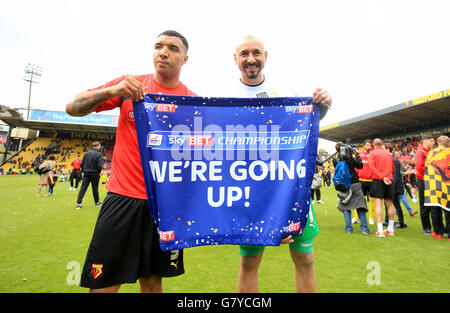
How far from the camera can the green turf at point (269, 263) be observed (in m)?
2.54

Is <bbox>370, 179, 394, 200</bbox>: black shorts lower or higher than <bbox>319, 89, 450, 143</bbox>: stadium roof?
lower

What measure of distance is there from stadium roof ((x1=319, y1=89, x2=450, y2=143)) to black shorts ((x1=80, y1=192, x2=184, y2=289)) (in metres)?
22.1

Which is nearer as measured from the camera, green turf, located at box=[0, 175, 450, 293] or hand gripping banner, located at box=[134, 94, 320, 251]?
hand gripping banner, located at box=[134, 94, 320, 251]

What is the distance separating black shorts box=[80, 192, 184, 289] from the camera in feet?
5.02

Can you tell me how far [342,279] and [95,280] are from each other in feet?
7.91

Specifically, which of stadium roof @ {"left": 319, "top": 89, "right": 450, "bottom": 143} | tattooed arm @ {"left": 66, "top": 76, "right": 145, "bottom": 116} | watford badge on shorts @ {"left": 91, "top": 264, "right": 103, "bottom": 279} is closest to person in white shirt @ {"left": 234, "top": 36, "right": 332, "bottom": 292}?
tattooed arm @ {"left": 66, "top": 76, "right": 145, "bottom": 116}

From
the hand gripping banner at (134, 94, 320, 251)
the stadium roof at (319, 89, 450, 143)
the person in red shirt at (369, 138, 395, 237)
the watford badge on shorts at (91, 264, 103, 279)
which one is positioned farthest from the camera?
the stadium roof at (319, 89, 450, 143)

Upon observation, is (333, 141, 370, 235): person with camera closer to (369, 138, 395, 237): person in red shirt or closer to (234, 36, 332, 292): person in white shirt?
(369, 138, 395, 237): person in red shirt

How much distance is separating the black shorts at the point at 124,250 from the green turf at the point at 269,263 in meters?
0.98

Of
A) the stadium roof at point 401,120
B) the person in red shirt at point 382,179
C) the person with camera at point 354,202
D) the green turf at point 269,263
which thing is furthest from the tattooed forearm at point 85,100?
the stadium roof at point 401,120

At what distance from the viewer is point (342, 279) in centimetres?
271

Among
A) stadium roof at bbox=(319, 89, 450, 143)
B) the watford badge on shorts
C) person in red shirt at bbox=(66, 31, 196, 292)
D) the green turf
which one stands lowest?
the green turf

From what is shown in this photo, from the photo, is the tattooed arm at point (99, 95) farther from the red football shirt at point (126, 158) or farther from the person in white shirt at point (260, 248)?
the person in white shirt at point (260, 248)
